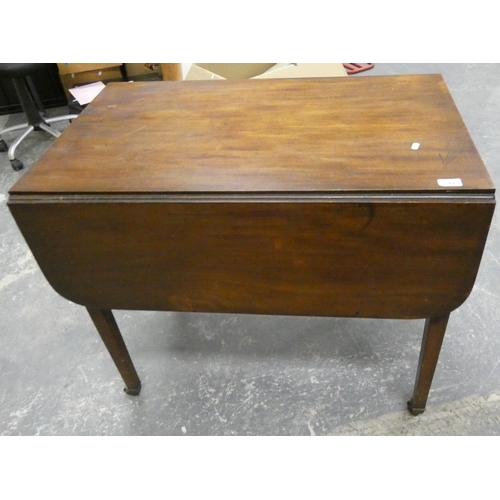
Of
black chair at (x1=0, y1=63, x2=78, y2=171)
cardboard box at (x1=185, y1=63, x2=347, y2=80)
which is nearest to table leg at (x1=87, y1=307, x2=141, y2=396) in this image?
cardboard box at (x1=185, y1=63, x2=347, y2=80)

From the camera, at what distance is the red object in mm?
3269

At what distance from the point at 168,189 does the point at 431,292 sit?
2.09 ft

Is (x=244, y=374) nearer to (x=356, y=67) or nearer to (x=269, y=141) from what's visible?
(x=269, y=141)

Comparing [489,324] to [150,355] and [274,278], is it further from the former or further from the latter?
[150,355]

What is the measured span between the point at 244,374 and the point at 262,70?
1.81m

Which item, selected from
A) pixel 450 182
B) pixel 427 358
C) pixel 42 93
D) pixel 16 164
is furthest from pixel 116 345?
pixel 42 93

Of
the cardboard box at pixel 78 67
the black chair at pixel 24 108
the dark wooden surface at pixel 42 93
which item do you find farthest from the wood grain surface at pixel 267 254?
the dark wooden surface at pixel 42 93

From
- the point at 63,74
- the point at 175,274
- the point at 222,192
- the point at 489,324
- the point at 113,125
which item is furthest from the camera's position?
the point at 63,74

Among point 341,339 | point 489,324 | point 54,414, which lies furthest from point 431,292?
point 54,414

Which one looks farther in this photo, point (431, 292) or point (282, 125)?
point (282, 125)

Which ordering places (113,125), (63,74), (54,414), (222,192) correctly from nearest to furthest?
(222,192) < (113,125) < (54,414) < (63,74)

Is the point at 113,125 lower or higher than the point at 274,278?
higher

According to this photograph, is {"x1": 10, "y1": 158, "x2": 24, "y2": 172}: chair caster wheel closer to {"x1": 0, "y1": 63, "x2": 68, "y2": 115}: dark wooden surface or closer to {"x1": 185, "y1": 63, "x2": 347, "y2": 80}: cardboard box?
{"x1": 0, "y1": 63, "x2": 68, "y2": 115}: dark wooden surface

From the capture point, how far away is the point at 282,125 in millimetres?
1176
